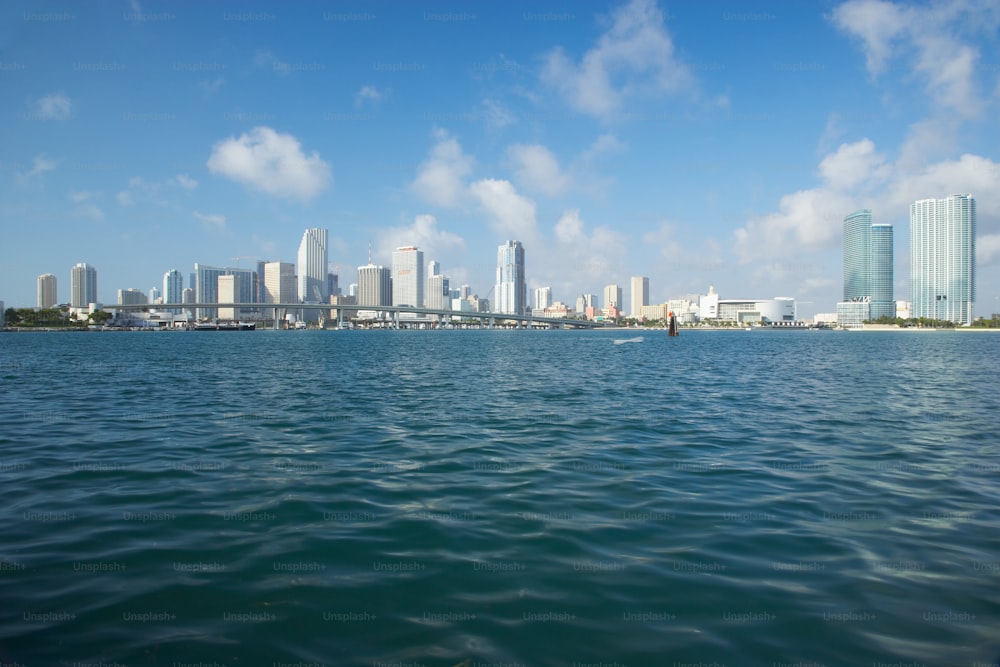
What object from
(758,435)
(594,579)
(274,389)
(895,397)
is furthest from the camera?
(274,389)

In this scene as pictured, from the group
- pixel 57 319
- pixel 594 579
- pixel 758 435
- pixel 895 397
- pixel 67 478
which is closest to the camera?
pixel 594 579

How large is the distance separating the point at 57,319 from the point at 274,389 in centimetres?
20808

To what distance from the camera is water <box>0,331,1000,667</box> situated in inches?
201

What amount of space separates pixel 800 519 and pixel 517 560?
4.28 meters

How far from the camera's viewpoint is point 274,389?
26.0m

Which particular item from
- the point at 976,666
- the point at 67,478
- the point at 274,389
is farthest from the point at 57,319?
the point at 976,666

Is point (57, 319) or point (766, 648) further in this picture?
point (57, 319)

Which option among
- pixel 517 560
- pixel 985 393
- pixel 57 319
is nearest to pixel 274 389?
pixel 517 560

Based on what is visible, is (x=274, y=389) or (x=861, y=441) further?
(x=274, y=389)

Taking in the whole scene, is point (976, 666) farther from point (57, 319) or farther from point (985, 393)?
point (57, 319)

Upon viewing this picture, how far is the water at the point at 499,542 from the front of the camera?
5098mm

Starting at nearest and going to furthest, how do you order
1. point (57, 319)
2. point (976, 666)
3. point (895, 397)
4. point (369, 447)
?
point (976, 666), point (369, 447), point (895, 397), point (57, 319)

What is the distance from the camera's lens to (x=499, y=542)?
7.36 meters

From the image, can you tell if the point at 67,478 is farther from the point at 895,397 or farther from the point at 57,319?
the point at 57,319
